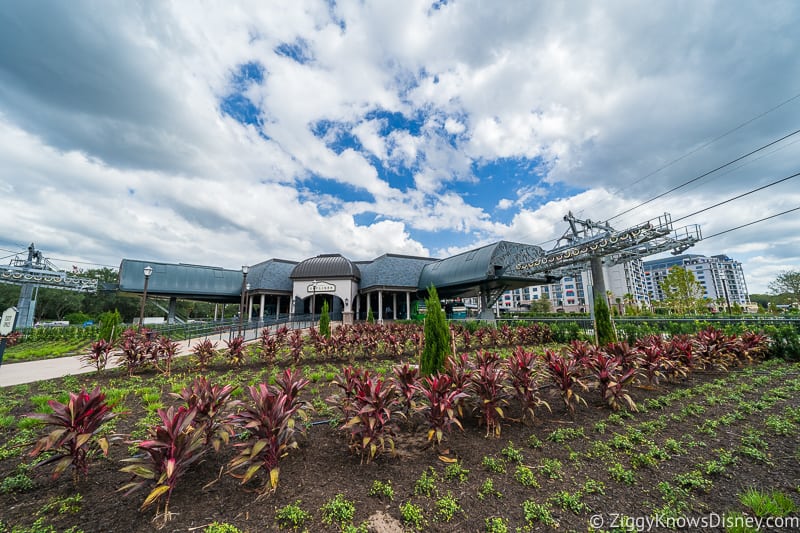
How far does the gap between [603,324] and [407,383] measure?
678 cm

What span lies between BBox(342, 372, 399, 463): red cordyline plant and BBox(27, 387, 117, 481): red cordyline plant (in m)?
2.13

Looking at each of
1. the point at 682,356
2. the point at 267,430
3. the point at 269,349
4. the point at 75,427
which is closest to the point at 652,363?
the point at 682,356

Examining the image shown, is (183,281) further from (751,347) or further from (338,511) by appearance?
(751,347)

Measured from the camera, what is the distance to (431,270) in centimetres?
3009

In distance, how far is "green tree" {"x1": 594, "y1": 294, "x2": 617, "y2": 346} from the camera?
25.5 ft

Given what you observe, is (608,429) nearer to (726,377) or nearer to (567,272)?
(726,377)

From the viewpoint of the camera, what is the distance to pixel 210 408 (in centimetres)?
311

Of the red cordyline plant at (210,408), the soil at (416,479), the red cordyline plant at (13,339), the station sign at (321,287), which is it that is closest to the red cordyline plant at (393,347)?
the soil at (416,479)

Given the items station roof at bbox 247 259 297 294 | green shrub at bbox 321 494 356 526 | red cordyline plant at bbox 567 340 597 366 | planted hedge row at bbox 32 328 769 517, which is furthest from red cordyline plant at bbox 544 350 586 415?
station roof at bbox 247 259 297 294

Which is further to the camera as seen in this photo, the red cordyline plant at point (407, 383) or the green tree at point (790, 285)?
the green tree at point (790, 285)

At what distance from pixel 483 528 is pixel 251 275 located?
3301 cm

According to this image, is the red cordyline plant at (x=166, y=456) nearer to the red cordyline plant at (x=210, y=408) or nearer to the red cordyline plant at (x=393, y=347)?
the red cordyline plant at (x=210, y=408)

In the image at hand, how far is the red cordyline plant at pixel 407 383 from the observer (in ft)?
11.9

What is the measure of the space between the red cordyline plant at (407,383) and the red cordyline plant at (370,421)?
0.28 meters
